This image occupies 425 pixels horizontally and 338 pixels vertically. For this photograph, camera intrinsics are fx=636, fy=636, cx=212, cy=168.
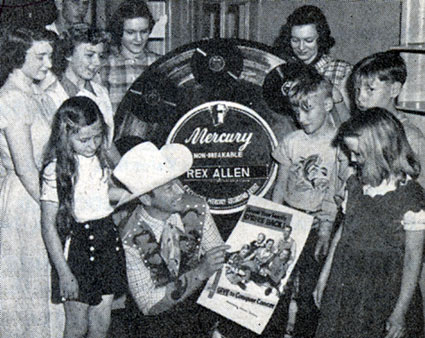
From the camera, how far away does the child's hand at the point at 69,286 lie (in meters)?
1.50

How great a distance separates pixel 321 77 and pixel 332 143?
0.17 metres

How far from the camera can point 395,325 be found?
1.38m

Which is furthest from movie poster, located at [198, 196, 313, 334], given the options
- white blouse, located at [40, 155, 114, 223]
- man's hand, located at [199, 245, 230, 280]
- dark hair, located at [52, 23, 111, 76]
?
dark hair, located at [52, 23, 111, 76]

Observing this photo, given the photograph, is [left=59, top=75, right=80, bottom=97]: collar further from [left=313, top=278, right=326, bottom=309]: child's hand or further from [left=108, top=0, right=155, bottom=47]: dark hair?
[left=313, top=278, right=326, bottom=309]: child's hand

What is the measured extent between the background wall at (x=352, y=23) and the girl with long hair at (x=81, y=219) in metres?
0.50

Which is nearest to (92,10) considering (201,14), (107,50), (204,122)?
(107,50)

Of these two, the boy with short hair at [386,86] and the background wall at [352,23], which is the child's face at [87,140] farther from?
the boy with short hair at [386,86]

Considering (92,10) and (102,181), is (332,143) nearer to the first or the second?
(102,181)

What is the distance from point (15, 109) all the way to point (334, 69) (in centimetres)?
78

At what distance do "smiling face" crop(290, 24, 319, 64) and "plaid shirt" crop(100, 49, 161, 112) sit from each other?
35 cm

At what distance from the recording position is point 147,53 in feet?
5.27

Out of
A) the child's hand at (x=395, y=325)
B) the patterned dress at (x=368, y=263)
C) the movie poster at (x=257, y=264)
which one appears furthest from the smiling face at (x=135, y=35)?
the child's hand at (x=395, y=325)

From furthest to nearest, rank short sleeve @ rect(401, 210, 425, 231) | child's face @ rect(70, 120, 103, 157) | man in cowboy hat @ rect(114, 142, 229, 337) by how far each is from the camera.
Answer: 1. man in cowboy hat @ rect(114, 142, 229, 337)
2. child's face @ rect(70, 120, 103, 157)
3. short sleeve @ rect(401, 210, 425, 231)

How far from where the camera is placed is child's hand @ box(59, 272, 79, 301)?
1.50 meters
